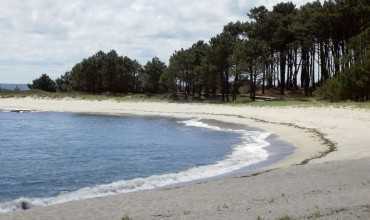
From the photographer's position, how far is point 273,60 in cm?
8462

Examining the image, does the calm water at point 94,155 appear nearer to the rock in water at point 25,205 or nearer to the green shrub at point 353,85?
the rock in water at point 25,205

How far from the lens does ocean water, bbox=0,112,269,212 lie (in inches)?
700

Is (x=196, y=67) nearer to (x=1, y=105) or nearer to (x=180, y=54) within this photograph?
(x=180, y=54)

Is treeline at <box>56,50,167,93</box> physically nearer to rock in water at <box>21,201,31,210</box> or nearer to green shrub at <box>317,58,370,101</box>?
green shrub at <box>317,58,370,101</box>

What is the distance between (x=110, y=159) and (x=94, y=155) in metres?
2.18

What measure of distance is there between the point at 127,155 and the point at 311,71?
60.4 meters

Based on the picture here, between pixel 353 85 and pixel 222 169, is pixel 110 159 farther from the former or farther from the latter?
pixel 353 85

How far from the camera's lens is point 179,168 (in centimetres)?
2259

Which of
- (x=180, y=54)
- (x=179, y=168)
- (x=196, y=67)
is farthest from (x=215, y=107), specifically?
(x=179, y=168)

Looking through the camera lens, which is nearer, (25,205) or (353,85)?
(25,205)

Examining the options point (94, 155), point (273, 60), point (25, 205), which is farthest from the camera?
point (273, 60)

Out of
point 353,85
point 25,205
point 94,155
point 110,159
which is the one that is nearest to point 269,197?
point 25,205

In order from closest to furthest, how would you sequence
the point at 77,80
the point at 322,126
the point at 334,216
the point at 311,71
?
the point at 334,216 → the point at 322,126 → the point at 311,71 → the point at 77,80

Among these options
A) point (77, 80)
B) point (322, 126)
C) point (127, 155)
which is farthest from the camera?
point (77, 80)
